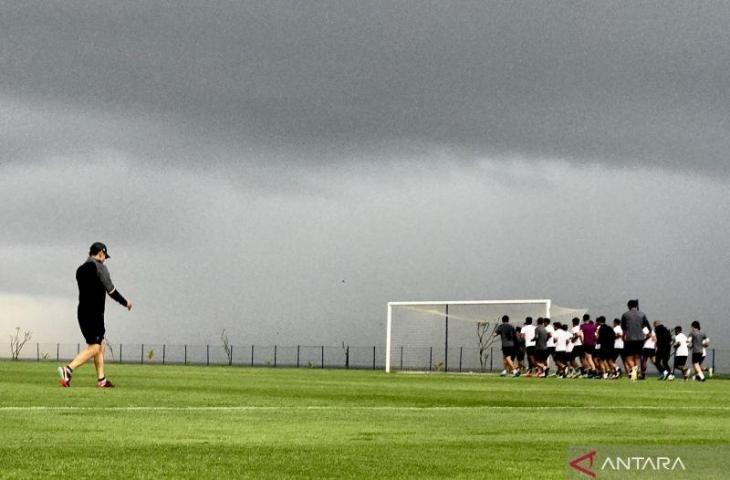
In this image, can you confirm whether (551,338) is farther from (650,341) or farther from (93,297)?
(93,297)

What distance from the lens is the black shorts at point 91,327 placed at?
18625mm

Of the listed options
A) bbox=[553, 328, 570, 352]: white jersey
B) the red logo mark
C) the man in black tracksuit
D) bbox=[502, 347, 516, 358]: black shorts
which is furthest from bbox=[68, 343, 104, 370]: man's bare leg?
bbox=[553, 328, 570, 352]: white jersey

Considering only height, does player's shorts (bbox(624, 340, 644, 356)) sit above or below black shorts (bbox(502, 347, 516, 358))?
above

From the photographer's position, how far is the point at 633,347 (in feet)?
122

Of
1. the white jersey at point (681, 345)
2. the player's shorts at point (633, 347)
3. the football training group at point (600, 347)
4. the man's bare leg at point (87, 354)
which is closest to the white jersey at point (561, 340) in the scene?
the football training group at point (600, 347)

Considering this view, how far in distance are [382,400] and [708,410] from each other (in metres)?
4.59

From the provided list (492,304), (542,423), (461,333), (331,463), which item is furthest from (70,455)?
(461,333)

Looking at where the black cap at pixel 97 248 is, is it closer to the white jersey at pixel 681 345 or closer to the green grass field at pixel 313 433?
the green grass field at pixel 313 433

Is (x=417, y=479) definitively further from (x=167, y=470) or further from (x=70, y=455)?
(x=70, y=455)

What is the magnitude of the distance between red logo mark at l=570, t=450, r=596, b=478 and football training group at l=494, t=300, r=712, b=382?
2813 centimetres

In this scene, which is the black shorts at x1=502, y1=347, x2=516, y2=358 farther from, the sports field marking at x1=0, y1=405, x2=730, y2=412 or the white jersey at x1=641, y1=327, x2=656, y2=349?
the sports field marking at x1=0, y1=405, x2=730, y2=412

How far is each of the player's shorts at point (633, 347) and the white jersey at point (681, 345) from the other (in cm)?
385

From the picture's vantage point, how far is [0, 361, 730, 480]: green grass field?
8289mm

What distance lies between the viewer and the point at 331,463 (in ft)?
28.3
